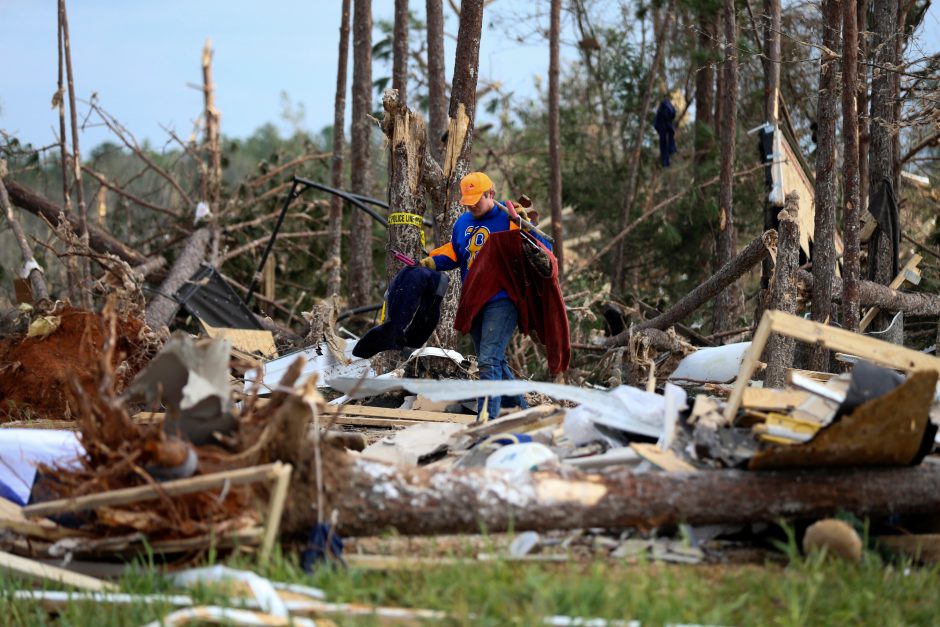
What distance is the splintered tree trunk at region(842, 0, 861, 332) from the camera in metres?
8.55

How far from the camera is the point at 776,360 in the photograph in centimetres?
807

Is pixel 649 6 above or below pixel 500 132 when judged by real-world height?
above

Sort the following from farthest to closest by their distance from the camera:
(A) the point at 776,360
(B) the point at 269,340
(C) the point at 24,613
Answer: (B) the point at 269,340, (A) the point at 776,360, (C) the point at 24,613

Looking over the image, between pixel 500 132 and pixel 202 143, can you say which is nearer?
pixel 202 143

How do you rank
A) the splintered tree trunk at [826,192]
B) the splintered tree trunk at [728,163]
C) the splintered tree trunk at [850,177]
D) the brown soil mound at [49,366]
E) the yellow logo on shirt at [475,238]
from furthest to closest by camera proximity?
1. the splintered tree trunk at [728,163]
2. the splintered tree trunk at [826,192]
3. the splintered tree trunk at [850,177]
4. the brown soil mound at [49,366]
5. the yellow logo on shirt at [475,238]

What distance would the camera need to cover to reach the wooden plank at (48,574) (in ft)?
12.5

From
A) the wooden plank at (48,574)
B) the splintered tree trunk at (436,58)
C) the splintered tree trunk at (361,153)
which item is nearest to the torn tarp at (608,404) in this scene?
the wooden plank at (48,574)

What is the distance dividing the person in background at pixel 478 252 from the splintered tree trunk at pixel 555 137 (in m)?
6.75

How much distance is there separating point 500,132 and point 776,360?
14483mm

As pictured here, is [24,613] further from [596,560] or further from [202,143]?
[202,143]

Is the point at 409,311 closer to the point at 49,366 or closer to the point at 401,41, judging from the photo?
the point at 49,366

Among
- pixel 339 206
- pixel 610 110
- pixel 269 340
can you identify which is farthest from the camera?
pixel 610 110

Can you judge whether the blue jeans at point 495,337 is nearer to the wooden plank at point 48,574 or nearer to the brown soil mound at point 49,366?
the brown soil mound at point 49,366

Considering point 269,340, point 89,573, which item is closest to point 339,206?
Result: point 269,340
